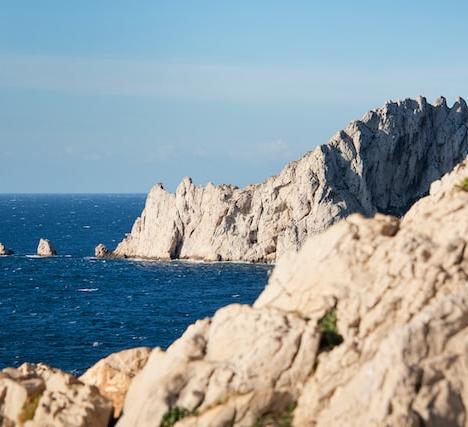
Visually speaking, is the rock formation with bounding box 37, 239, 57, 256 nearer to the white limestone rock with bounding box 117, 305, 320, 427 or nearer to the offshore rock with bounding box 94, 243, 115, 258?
the offshore rock with bounding box 94, 243, 115, 258

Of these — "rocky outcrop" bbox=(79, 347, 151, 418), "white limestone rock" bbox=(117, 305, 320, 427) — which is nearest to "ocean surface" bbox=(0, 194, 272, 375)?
"rocky outcrop" bbox=(79, 347, 151, 418)

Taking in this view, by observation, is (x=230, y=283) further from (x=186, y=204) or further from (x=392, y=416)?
(x=392, y=416)

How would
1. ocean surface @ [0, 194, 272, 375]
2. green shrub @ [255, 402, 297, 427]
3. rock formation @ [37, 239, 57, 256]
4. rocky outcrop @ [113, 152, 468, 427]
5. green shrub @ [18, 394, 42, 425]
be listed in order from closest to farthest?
rocky outcrop @ [113, 152, 468, 427] → green shrub @ [255, 402, 297, 427] → green shrub @ [18, 394, 42, 425] → ocean surface @ [0, 194, 272, 375] → rock formation @ [37, 239, 57, 256]

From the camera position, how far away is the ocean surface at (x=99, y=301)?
7944 cm

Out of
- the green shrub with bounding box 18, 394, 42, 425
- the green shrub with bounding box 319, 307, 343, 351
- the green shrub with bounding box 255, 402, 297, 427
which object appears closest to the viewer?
the green shrub with bounding box 255, 402, 297, 427

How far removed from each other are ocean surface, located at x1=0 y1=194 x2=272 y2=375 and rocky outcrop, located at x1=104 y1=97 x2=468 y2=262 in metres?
5.87

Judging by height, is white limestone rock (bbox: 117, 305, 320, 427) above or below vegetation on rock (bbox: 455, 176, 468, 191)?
below

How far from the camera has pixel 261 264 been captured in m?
139

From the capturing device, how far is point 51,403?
2920 centimetres

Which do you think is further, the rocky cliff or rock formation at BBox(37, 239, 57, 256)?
rock formation at BBox(37, 239, 57, 256)

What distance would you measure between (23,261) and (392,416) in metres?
136

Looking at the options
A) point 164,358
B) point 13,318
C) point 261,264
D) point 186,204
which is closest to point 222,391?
point 164,358

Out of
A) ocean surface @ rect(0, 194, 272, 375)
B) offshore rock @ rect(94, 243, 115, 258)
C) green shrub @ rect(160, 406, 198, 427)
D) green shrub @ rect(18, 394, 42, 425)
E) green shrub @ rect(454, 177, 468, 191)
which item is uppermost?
green shrub @ rect(454, 177, 468, 191)

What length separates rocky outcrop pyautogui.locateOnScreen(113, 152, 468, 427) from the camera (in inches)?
993
